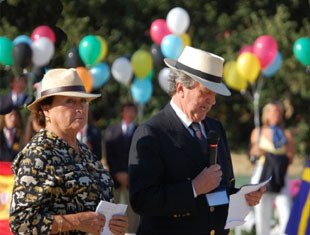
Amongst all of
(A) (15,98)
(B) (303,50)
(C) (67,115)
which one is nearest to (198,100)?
(C) (67,115)

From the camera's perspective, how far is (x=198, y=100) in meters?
4.72

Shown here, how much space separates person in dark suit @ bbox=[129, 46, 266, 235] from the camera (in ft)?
15.2

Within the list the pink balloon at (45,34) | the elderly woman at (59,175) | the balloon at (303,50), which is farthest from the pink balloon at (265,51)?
the elderly woman at (59,175)

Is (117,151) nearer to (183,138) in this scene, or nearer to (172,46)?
(172,46)

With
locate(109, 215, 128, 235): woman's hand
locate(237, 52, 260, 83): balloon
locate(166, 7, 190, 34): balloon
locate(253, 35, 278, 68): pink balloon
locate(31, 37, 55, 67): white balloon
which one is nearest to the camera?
locate(109, 215, 128, 235): woman's hand

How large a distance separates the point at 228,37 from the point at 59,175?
18.8 metres

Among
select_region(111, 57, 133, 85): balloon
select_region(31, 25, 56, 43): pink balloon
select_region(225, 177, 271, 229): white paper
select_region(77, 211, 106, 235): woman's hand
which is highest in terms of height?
select_region(77, 211, 106, 235): woman's hand

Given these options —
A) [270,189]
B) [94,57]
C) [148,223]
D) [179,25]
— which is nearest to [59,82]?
[148,223]

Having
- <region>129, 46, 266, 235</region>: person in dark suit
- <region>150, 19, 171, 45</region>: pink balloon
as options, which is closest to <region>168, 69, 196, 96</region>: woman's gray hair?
<region>129, 46, 266, 235</region>: person in dark suit

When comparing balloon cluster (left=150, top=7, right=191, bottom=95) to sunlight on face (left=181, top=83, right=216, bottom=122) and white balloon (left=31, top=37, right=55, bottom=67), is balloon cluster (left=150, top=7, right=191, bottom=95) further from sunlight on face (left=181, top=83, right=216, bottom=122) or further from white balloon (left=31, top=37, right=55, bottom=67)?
sunlight on face (left=181, top=83, right=216, bottom=122)

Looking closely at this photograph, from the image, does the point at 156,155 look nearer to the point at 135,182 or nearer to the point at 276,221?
the point at 135,182

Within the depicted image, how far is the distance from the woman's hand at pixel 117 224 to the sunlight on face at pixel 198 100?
71cm

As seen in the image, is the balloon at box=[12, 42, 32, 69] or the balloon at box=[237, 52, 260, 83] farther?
the balloon at box=[237, 52, 260, 83]

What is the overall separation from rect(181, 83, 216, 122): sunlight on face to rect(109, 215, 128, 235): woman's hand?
71cm
